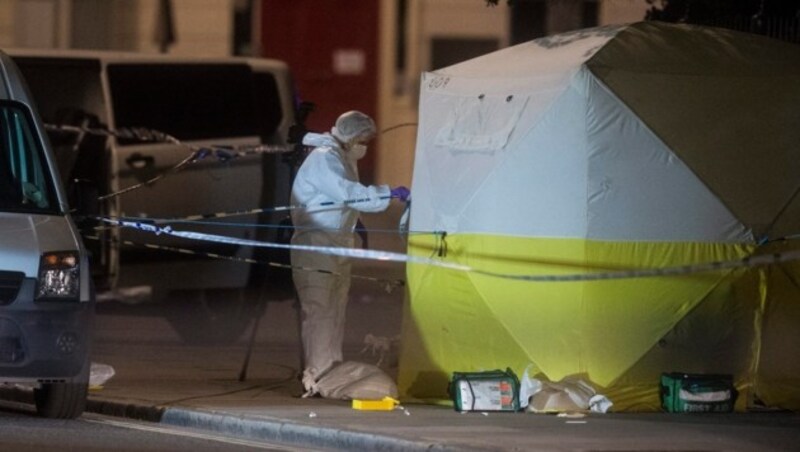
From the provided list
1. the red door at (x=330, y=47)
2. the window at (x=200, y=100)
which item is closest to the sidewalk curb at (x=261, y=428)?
the window at (x=200, y=100)

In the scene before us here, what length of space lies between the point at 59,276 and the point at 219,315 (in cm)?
585

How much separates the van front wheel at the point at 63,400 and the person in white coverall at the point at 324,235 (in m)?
1.70

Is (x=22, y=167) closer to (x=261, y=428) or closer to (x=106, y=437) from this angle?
(x=106, y=437)

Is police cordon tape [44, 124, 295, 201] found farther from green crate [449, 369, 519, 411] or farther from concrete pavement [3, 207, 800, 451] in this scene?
green crate [449, 369, 519, 411]

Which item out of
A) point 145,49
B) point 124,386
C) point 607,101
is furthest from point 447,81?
point 145,49

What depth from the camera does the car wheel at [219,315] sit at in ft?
54.5

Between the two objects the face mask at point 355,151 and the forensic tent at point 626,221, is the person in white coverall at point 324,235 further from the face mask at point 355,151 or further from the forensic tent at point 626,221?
the forensic tent at point 626,221

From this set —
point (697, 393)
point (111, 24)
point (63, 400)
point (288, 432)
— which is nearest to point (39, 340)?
point (63, 400)

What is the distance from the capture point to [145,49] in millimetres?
26906

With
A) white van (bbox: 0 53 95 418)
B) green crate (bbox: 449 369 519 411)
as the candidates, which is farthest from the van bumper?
green crate (bbox: 449 369 519 411)

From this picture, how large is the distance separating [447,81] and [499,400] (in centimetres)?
226

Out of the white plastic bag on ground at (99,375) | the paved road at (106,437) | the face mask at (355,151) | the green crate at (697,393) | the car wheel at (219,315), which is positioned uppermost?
the face mask at (355,151)

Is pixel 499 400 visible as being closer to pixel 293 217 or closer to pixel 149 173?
pixel 293 217

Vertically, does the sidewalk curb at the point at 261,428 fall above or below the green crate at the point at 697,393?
below
